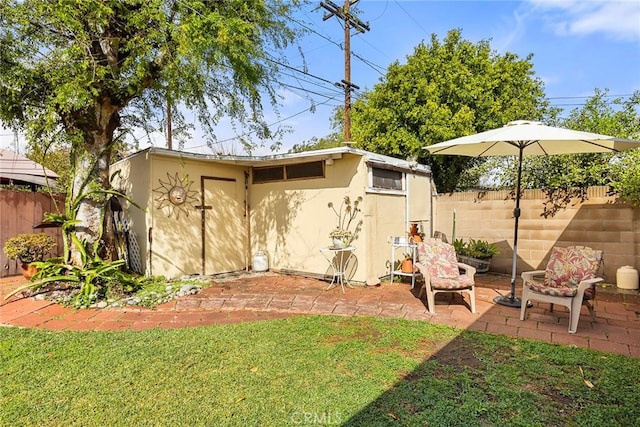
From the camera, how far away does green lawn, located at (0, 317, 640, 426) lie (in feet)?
7.97

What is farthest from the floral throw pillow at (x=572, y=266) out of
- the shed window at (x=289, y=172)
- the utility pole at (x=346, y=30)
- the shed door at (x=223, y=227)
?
the utility pole at (x=346, y=30)

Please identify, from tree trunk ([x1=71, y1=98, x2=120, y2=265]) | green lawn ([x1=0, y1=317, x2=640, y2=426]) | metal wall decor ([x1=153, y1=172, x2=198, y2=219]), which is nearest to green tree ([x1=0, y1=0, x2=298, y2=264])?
tree trunk ([x1=71, y1=98, x2=120, y2=265])

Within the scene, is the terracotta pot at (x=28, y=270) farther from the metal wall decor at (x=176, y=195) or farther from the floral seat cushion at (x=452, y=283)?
the floral seat cushion at (x=452, y=283)

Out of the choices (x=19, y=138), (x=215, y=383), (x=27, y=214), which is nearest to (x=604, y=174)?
(x=215, y=383)

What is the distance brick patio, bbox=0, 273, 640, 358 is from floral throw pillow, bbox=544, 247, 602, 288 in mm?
453

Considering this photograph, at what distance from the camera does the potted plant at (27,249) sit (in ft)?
20.8

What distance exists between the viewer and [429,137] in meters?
10.3

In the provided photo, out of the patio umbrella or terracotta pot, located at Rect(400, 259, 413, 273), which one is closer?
the patio umbrella

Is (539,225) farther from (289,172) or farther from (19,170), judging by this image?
(19,170)

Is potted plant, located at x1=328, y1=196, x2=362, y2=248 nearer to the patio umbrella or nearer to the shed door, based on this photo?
the patio umbrella

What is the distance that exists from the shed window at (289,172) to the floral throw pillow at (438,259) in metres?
2.56

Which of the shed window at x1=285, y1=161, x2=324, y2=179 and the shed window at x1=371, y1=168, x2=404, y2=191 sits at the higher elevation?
the shed window at x1=285, y1=161, x2=324, y2=179

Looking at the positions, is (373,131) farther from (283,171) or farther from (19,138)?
(19,138)
